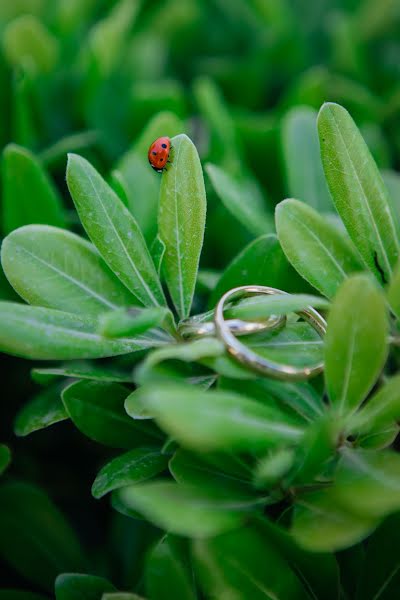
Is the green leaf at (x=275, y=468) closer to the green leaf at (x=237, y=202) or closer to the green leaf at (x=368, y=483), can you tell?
the green leaf at (x=368, y=483)

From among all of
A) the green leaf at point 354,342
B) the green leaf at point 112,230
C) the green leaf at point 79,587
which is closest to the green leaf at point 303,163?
the green leaf at point 112,230

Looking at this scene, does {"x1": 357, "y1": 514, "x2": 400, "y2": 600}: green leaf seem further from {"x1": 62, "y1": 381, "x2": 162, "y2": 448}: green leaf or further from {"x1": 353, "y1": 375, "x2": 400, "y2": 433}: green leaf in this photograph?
{"x1": 62, "y1": 381, "x2": 162, "y2": 448}: green leaf

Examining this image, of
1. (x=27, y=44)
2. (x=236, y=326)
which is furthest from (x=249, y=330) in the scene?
(x=27, y=44)

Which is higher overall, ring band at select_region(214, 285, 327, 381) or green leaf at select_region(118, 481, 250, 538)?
ring band at select_region(214, 285, 327, 381)

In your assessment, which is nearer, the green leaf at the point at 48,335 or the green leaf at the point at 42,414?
the green leaf at the point at 48,335

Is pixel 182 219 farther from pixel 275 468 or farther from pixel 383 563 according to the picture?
pixel 383 563

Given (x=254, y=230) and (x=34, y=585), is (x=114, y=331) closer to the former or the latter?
(x=254, y=230)

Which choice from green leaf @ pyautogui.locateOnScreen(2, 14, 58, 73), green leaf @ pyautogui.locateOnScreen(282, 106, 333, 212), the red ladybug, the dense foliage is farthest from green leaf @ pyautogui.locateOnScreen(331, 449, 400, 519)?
green leaf @ pyautogui.locateOnScreen(2, 14, 58, 73)
